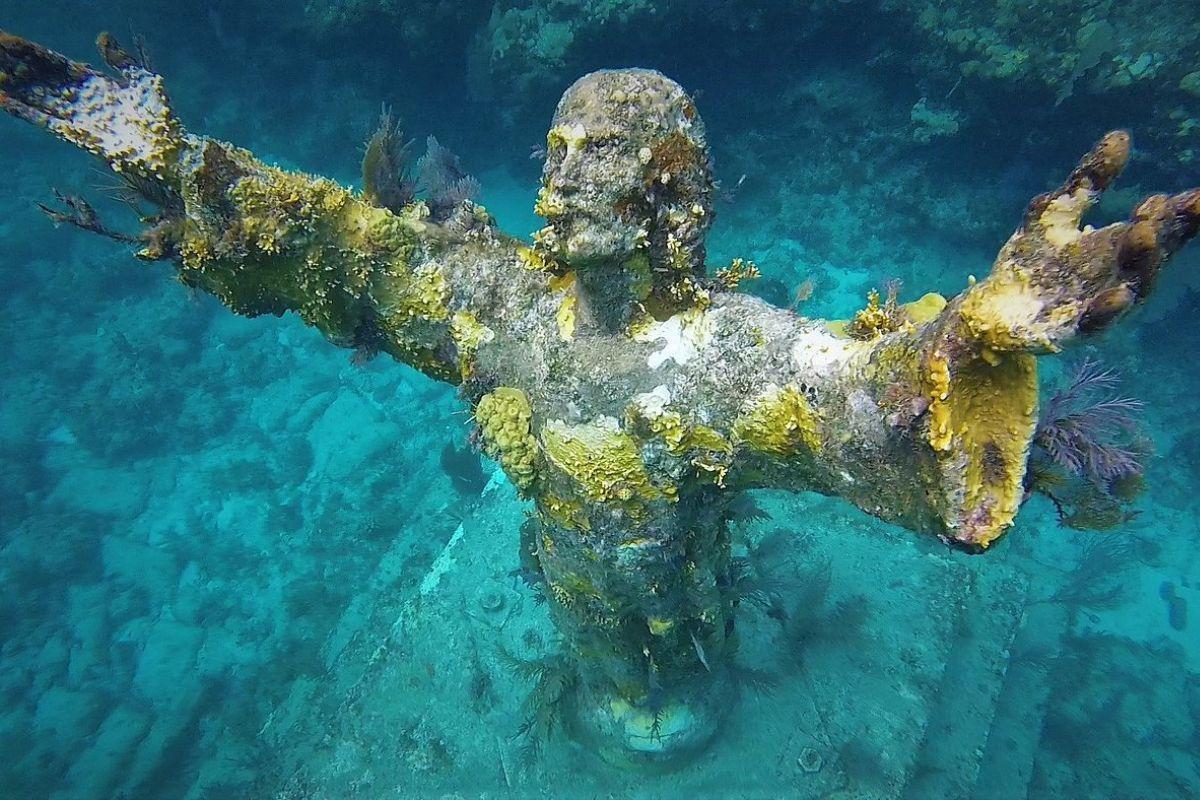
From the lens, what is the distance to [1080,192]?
5.43ft

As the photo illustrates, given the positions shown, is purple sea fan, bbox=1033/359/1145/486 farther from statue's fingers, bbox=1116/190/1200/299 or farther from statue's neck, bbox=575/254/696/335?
statue's neck, bbox=575/254/696/335

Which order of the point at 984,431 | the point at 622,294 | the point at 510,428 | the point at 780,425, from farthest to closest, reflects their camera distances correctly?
the point at 510,428, the point at 622,294, the point at 780,425, the point at 984,431

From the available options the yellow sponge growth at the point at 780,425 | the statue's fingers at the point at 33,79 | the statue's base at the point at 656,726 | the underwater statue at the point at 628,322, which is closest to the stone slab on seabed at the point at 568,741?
the statue's base at the point at 656,726

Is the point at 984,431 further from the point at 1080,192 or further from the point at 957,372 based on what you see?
the point at 1080,192

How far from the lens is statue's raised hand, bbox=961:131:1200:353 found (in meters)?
1.44

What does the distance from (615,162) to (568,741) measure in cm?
498

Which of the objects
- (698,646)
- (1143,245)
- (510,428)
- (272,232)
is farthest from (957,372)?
(272,232)

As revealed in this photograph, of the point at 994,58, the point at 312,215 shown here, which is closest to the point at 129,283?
the point at 312,215

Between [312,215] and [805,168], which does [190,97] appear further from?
[312,215]

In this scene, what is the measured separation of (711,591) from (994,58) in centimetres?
917

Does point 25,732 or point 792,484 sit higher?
point 25,732

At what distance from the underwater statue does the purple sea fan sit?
336 mm

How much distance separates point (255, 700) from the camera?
30.0ft

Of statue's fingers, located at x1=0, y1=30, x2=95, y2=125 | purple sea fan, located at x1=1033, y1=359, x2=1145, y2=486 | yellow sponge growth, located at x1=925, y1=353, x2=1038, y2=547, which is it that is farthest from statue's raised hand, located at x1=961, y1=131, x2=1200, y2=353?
statue's fingers, located at x1=0, y1=30, x2=95, y2=125
